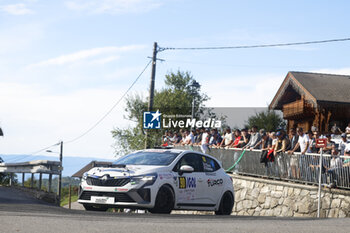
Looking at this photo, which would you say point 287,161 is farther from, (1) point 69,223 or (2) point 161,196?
(1) point 69,223

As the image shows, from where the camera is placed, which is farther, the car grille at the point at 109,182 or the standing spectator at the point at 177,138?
the standing spectator at the point at 177,138

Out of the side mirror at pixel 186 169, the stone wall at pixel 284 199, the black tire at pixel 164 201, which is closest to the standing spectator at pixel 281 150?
the stone wall at pixel 284 199

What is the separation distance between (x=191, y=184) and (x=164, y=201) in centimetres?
112

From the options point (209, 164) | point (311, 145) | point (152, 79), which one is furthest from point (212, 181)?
point (152, 79)

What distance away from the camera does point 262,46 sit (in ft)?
104

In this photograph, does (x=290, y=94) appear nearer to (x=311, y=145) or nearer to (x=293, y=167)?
(x=293, y=167)

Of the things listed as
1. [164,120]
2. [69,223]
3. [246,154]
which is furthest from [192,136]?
[164,120]

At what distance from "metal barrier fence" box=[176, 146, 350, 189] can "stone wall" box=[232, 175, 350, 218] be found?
0.89ft

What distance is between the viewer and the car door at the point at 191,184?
42.2 ft

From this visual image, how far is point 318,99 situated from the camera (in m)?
35.2

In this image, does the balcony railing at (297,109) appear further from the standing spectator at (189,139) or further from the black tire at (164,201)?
the black tire at (164,201)

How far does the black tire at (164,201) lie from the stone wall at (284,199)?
6.41 meters

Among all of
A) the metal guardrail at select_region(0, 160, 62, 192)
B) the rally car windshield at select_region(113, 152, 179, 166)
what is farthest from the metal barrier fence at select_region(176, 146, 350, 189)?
the metal guardrail at select_region(0, 160, 62, 192)

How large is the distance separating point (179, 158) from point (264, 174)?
8.65m
